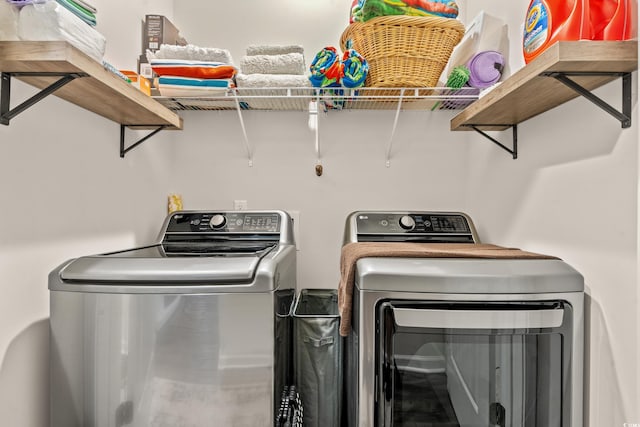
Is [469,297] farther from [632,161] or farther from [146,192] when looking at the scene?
[146,192]

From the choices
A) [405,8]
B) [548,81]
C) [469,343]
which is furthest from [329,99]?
[469,343]

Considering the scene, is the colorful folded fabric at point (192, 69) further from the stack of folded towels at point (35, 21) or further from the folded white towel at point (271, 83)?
the stack of folded towels at point (35, 21)

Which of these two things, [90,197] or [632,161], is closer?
[632,161]

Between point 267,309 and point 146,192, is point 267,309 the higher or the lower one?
the lower one

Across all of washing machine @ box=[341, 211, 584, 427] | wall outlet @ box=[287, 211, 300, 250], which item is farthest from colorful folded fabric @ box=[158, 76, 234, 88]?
washing machine @ box=[341, 211, 584, 427]

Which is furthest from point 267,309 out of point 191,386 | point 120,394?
point 120,394

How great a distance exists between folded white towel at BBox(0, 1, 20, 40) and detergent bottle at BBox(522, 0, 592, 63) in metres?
1.30

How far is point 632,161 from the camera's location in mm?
883

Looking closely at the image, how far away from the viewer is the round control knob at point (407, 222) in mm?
1665

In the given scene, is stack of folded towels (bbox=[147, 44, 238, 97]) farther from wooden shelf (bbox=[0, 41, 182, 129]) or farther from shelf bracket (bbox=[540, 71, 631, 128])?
shelf bracket (bbox=[540, 71, 631, 128])

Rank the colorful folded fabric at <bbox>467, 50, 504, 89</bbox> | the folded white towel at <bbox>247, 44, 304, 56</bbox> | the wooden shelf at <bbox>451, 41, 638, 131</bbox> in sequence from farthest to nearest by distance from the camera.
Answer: the folded white towel at <bbox>247, 44, 304, 56</bbox>
the colorful folded fabric at <bbox>467, 50, 504, 89</bbox>
the wooden shelf at <bbox>451, 41, 638, 131</bbox>

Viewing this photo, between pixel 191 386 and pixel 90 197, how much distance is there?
753mm

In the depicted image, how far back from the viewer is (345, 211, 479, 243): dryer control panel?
1648 millimetres

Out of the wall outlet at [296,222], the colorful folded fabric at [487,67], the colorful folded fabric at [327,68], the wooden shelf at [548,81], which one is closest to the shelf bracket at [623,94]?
the wooden shelf at [548,81]
